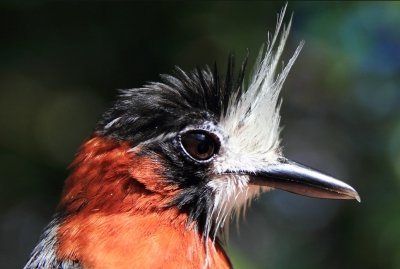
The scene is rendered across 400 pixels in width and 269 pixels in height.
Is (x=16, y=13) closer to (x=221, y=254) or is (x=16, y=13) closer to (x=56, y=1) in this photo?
(x=56, y=1)

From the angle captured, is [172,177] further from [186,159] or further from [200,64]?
[200,64]

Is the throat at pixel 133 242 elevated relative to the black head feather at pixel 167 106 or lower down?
lower down

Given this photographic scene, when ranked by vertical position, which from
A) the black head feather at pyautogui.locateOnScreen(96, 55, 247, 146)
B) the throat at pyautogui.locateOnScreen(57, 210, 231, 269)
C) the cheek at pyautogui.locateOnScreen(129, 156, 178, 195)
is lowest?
the throat at pyautogui.locateOnScreen(57, 210, 231, 269)

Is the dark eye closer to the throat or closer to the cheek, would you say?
the cheek

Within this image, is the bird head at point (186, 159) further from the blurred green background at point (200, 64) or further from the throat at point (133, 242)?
the blurred green background at point (200, 64)

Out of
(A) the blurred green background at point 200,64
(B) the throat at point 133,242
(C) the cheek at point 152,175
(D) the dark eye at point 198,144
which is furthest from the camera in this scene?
(A) the blurred green background at point 200,64

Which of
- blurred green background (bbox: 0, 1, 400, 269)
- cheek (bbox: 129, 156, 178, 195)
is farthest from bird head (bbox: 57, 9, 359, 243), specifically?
blurred green background (bbox: 0, 1, 400, 269)

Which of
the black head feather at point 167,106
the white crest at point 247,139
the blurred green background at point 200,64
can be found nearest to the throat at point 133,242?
the white crest at point 247,139

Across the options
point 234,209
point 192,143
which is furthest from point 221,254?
point 192,143
